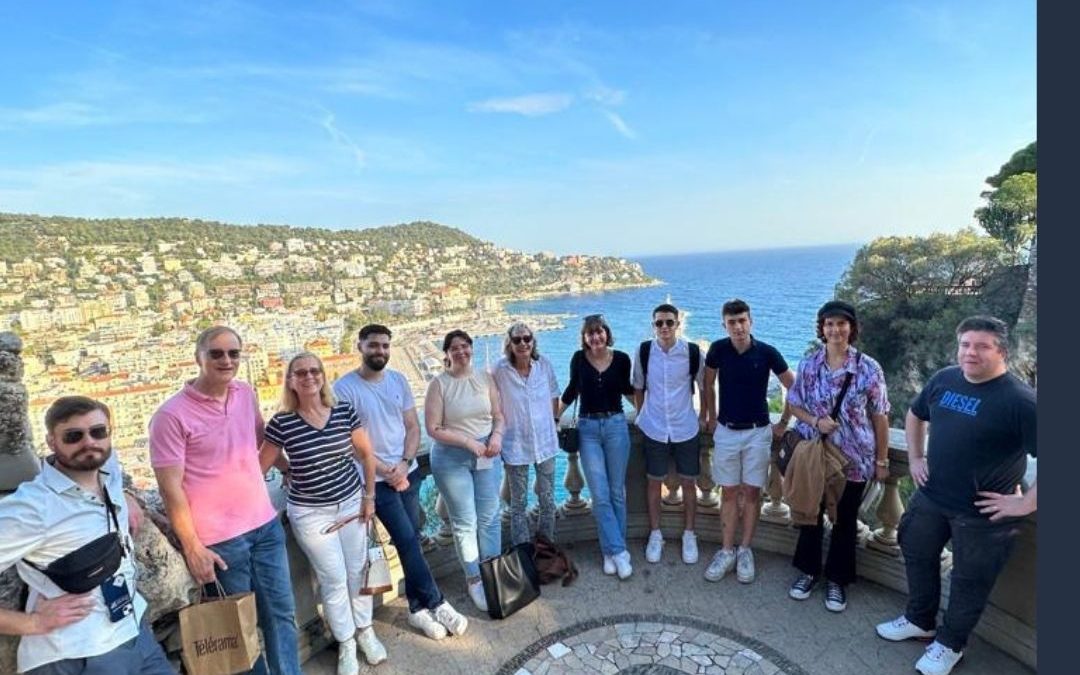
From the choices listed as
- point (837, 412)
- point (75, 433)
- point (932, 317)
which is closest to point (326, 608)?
point (75, 433)

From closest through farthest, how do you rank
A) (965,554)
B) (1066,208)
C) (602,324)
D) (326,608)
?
(1066,208) → (965,554) → (326,608) → (602,324)

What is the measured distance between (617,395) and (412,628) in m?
1.86

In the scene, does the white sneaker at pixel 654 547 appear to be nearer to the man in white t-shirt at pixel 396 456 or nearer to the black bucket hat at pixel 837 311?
the man in white t-shirt at pixel 396 456

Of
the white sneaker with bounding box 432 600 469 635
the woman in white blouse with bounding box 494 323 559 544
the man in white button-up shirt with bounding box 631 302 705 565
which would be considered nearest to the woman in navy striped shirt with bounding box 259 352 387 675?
the white sneaker with bounding box 432 600 469 635

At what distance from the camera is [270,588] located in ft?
8.86

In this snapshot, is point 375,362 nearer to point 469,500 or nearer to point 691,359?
point 469,500

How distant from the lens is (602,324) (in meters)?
3.63

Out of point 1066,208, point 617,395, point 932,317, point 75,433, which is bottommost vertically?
point 932,317

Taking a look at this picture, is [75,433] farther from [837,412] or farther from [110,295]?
[110,295]

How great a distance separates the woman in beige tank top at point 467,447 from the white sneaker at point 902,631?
7.25ft

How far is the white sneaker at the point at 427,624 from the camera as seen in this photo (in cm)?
326

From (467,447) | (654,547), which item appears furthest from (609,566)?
(467,447)

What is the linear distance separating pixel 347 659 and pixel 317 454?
1.16m

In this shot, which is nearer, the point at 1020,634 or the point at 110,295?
the point at 1020,634
